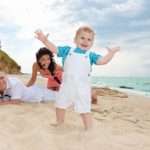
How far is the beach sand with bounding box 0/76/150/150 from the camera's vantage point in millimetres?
3852

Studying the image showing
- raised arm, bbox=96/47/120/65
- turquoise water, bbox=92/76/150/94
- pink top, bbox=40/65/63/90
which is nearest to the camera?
raised arm, bbox=96/47/120/65

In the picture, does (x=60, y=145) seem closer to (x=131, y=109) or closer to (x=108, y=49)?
(x=108, y=49)

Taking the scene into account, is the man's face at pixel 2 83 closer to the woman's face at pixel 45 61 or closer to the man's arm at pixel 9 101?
the man's arm at pixel 9 101

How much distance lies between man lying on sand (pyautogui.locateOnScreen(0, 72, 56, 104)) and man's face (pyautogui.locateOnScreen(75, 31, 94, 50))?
1979 mm

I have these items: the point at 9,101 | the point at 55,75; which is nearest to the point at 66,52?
the point at 55,75

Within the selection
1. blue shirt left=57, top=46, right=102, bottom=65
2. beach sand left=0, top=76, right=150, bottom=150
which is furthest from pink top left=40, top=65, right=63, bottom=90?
blue shirt left=57, top=46, right=102, bottom=65

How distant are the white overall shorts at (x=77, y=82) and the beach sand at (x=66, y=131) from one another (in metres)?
0.31

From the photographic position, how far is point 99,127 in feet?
15.6

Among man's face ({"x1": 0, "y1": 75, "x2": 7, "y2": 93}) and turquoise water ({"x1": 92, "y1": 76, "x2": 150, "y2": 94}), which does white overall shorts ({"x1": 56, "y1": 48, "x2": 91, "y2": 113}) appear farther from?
turquoise water ({"x1": 92, "y1": 76, "x2": 150, "y2": 94})

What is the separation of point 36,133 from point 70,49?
1038 mm

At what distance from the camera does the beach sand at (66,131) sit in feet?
12.6

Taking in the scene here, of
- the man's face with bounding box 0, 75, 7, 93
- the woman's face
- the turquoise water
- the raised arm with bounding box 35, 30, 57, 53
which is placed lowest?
the turquoise water

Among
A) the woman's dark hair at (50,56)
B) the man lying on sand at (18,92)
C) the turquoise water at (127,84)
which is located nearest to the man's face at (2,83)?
the man lying on sand at (18,92)

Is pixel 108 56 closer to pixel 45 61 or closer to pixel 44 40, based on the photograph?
pixel 44 40
